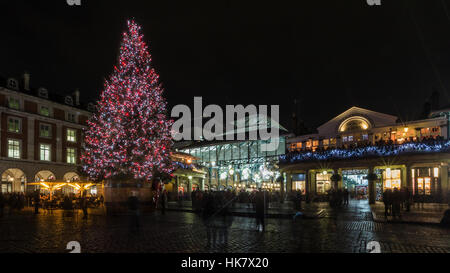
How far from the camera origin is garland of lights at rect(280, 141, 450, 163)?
28.3 meters

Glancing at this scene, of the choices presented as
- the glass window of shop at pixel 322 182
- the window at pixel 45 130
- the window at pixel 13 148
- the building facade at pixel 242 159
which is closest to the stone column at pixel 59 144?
the window at pixel 45 130

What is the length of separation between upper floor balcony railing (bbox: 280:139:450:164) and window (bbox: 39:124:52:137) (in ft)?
101

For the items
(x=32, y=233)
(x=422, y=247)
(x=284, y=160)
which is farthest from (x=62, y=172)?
(x=422, y=247)

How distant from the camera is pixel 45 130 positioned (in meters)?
47.3

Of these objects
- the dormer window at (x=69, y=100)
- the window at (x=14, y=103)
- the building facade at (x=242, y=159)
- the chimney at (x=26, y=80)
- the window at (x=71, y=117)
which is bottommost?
the building facade at (x=242, y=159)

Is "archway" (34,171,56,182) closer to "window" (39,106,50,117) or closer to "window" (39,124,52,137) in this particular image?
"window" (39,124,52,137)

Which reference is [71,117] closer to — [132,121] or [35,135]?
[35,135]

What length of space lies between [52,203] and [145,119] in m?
10.1

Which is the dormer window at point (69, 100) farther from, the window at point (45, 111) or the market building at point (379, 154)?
the market building at point (379, 154)

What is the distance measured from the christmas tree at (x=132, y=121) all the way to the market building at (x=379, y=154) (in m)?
15.2

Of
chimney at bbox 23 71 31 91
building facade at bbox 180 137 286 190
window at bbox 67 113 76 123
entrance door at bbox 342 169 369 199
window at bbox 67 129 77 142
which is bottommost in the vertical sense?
entrance door at bbox 342 169 369 199

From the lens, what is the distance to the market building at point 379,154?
29.2m

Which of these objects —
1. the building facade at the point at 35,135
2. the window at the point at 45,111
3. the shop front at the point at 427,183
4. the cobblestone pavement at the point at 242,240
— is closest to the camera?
the cobblestone pavement at the point at 242,240

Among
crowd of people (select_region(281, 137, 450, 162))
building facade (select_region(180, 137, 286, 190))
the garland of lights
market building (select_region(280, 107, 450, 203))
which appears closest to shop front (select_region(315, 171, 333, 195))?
market building (select_region(280, 107, 450, 203))
